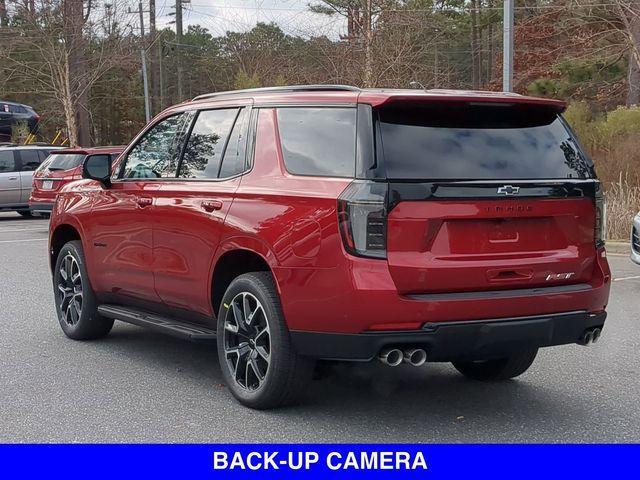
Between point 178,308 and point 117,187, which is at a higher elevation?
point 117,187

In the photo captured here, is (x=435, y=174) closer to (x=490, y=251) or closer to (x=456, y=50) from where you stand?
(x=490, y=251)

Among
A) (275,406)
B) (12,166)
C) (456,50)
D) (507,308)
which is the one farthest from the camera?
(456,50)

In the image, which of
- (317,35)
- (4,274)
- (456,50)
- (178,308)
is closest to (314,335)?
(178,308)

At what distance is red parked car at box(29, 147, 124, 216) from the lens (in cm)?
1772

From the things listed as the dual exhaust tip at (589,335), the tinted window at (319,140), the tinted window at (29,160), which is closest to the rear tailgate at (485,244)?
the dual exhaust tip at (589,335)

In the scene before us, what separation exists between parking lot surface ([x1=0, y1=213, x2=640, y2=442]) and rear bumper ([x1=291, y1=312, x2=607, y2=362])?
480mm

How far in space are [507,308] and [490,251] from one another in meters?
0.31

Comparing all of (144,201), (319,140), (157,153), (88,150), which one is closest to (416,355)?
(319,140)

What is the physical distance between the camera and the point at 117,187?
641 centimetres

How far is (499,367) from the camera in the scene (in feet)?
18.7

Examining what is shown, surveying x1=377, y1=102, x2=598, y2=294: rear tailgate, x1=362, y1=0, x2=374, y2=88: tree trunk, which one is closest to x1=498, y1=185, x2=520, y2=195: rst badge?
x1=377, y1=102, x2=598, y2=294: rear tailgate

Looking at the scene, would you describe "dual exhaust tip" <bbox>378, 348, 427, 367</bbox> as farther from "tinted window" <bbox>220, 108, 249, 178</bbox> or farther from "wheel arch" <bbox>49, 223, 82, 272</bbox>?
"wheel arch" <bbox>49, 223, 82, 272</bbox>

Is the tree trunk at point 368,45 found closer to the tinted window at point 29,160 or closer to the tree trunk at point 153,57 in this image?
the tinted window at point 29,160

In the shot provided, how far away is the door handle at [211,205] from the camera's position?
17.1 ft
